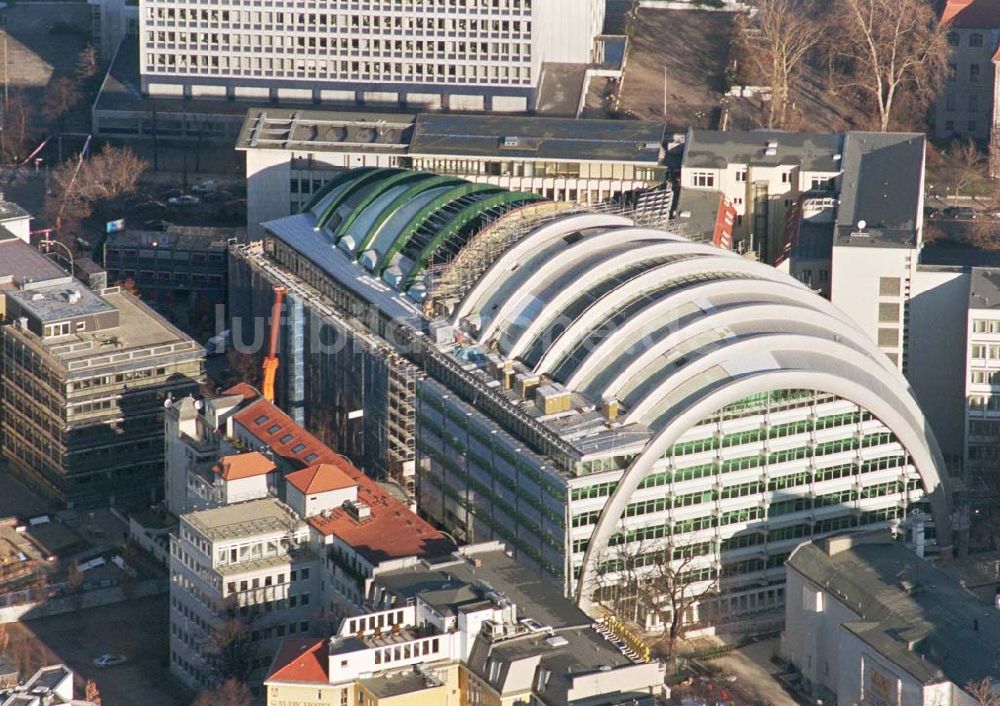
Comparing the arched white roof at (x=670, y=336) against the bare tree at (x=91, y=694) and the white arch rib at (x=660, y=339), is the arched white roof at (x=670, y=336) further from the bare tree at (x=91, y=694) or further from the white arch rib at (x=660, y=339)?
the bare tree at (x=91, y=694)

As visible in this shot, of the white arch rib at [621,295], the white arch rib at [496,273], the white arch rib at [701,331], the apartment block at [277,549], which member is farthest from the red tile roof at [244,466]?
the white arch rib at [496,273]

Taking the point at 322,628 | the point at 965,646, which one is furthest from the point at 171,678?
the point at 965,646

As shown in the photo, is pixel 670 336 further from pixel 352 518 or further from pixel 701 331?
pixel 352 518

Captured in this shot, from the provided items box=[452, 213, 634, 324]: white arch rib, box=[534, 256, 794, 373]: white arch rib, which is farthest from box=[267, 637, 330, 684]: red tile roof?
box=[452, 213, 634, 324]: white arch rib

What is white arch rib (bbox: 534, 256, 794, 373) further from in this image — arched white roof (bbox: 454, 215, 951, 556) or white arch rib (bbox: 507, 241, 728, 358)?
white arch rib (bbox: 507, 241, 728, 358)

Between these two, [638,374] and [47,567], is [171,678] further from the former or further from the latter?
[638,374]

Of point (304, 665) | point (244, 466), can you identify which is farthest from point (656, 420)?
point (304, 665)
